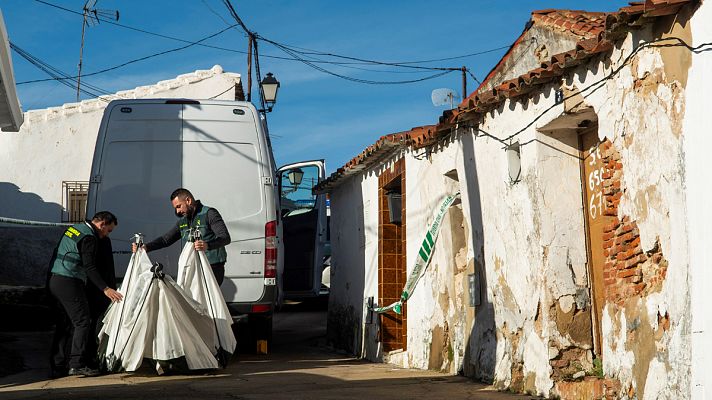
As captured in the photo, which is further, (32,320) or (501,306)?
(32,320)

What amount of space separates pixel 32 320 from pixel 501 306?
794 cm

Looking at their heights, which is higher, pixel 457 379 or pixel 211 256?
pixel 211 256

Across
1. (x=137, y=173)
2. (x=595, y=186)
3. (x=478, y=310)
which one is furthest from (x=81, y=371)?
(x=595, y=186)

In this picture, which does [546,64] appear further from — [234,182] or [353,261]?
[353,261]

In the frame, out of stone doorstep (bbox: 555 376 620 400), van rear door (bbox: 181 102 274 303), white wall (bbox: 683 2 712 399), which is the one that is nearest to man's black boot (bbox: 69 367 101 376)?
van rear door (bbox: 181 102 274 303)

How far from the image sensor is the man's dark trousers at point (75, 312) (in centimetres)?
870

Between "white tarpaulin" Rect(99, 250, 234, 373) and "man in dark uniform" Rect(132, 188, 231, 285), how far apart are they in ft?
2.55

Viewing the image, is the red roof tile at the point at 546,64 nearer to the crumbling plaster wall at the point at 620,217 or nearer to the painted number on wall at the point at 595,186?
the crumbling plaster wall at the point at 620,217

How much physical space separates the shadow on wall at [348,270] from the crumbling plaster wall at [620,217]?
4.56m

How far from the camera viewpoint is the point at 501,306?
8.23 metres

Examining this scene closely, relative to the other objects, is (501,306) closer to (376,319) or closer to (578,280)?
(578,280)

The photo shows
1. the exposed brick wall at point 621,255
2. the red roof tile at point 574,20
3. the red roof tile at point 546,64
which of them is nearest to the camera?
the red roof tile at point 546,64

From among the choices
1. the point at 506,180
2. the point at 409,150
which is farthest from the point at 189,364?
the point at 409,150

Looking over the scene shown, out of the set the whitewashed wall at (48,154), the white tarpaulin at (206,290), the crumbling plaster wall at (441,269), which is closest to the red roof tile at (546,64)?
the crumbling plaster wall at (441,269)
